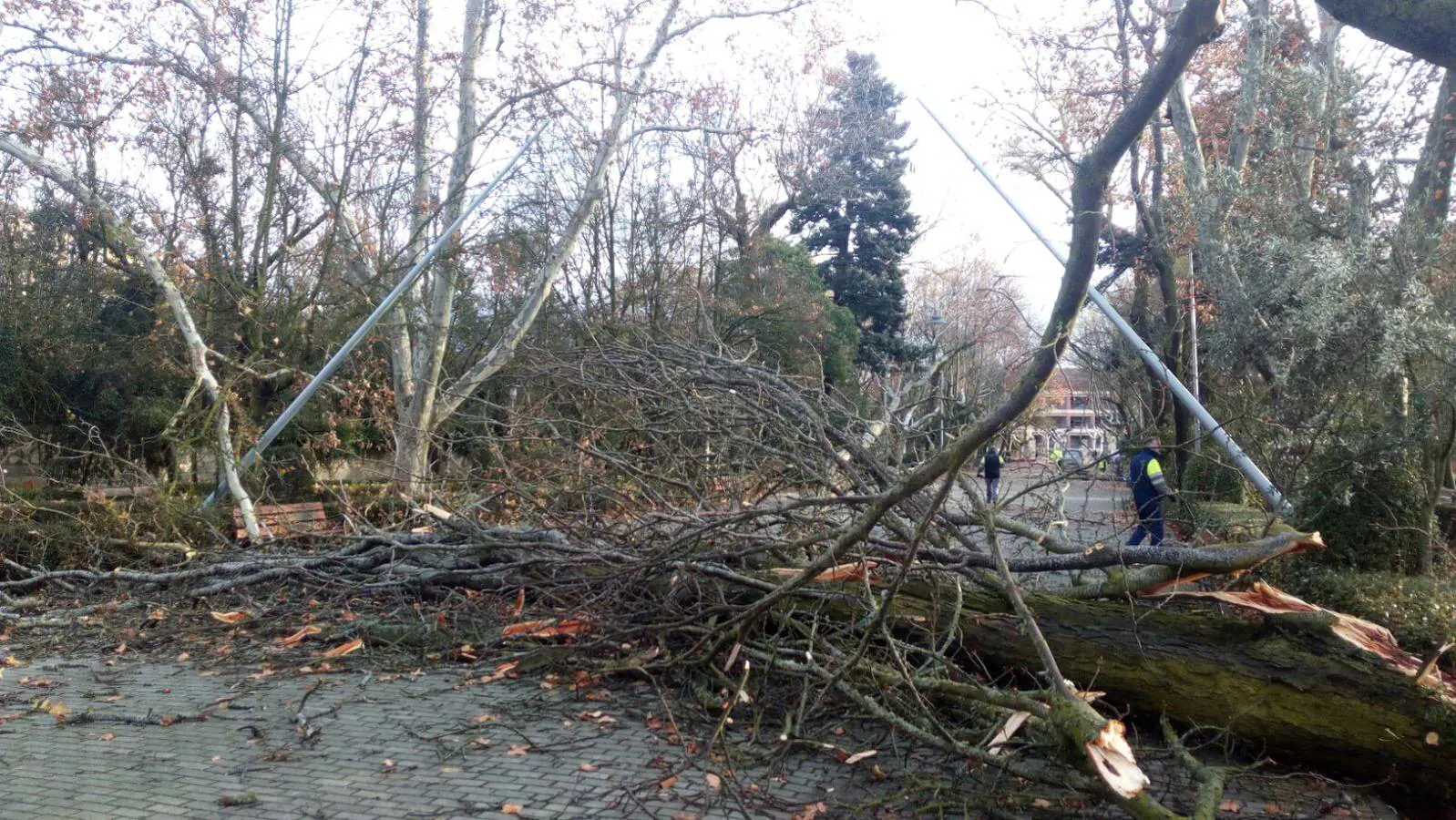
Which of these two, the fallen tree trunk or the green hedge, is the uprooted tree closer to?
the fallen tree trunk

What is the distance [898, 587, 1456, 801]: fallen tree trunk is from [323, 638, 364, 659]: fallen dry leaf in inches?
163

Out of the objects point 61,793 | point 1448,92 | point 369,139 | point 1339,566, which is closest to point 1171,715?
point 1339,566

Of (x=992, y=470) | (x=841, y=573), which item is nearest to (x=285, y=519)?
(x=992, y=470)

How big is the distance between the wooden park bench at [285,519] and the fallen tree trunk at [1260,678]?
6779 mm

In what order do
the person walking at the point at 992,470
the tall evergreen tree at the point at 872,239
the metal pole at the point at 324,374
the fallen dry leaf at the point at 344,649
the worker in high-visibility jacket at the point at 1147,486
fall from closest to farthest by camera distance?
the worker in high-visibility jacket at the point at 1147,486 < the fallen dry leaf at the point at 344,649 < the person walking at the point at 992,470 < the metal pole at the point at 324,374 < the tall evergreen tree at the point at 872,239

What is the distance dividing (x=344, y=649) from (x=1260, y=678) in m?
5.63

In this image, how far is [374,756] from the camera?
539 cm

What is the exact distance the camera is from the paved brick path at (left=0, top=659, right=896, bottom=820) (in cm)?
467

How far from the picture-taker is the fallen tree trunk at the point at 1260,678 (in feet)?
15.2

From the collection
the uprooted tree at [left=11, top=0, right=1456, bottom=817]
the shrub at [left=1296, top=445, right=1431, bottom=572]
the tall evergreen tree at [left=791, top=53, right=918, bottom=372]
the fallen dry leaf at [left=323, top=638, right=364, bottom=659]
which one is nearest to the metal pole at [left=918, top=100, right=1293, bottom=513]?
the shrub at [left=1296, top=445, right=1431, bottom=572]

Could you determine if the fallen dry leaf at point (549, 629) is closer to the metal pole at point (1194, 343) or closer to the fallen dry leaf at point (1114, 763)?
the fallen dry leaf at point (1114, 763)

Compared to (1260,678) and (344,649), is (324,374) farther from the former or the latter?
(1260,678)

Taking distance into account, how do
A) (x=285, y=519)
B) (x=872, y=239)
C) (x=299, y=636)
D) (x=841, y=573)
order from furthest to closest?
(x=872, y=239) < (x=285, y=519) < (x=299, y=636) < (x=841, y=573)

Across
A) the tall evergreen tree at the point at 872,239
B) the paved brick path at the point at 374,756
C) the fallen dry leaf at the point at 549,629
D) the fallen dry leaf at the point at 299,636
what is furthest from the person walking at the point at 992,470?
the tall evergreen tree at the point at 872,239
